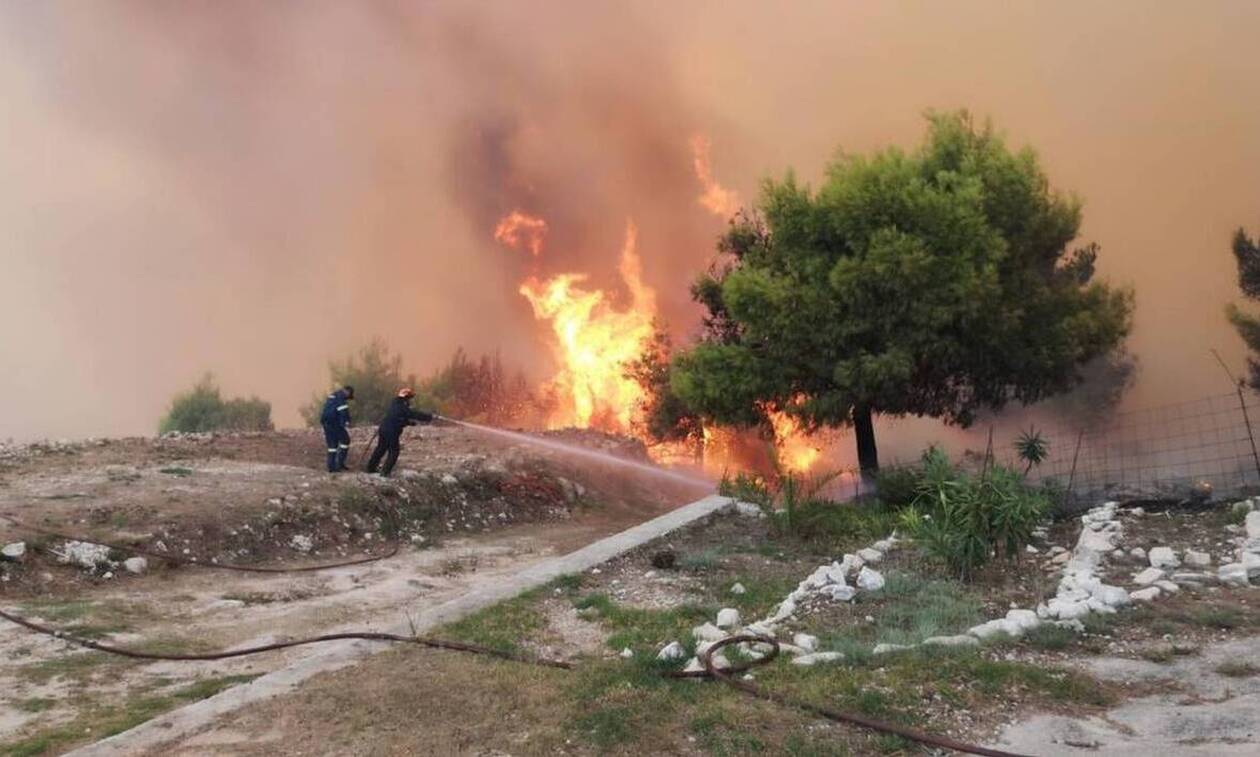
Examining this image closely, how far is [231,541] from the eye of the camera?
12133 millimetres

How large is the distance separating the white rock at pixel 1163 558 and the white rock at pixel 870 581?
2.71 meters

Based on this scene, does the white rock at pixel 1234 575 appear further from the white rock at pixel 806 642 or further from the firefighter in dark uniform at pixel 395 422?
the firefighter in dark uniform at pixel 395 422

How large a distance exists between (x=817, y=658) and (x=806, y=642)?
40 centimetres

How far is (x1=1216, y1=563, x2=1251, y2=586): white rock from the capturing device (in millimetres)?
7352

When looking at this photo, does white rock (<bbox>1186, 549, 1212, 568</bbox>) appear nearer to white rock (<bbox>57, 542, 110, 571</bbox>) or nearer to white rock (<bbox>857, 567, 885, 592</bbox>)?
white rock (<bbox>857, 567, 885, 592</bbox>)

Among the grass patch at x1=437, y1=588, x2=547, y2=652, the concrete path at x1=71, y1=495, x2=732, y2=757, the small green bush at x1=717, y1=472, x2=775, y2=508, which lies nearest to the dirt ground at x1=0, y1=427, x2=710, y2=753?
the concrete path at x1=71, y1=495, x2=732, y2=757

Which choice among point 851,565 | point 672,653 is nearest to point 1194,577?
point 851,565

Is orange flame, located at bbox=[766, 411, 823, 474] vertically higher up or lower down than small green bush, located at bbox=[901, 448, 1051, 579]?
higher up

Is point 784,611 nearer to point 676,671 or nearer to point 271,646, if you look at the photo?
point 676,671

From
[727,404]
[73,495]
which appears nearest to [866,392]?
[727,404]

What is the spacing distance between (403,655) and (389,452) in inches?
408

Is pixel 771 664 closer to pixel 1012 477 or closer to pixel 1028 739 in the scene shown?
pixel 1028 739

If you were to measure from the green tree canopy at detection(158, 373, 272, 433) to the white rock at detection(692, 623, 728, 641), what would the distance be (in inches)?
1296

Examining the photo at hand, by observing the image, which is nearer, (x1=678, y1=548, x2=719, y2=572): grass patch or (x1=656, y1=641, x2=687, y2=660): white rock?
(x1=656, y1=641, x2=687, y2=660): white rock
